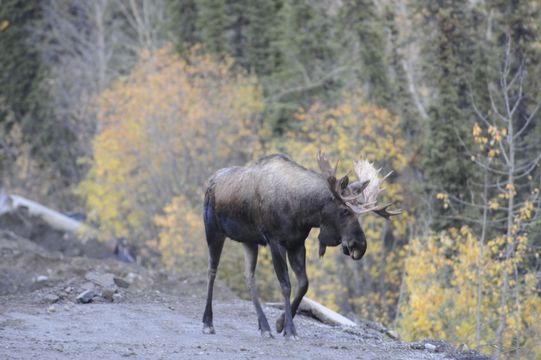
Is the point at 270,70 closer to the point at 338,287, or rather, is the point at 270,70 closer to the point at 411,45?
the point at 411,45

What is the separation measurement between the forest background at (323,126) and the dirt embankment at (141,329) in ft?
13.1

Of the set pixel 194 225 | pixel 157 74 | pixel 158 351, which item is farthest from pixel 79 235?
pixel 158 351

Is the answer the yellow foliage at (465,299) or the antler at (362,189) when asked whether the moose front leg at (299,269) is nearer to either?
the antler at (362,189)

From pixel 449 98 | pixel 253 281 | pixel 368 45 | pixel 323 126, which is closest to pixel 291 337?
pixel 253 281

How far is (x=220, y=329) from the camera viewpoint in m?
14.6

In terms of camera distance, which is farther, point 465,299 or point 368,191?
point 465,299

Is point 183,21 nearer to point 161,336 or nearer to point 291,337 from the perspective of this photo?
point 161,336

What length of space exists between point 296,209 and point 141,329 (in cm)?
265

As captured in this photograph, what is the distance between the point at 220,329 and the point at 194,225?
1966 cm

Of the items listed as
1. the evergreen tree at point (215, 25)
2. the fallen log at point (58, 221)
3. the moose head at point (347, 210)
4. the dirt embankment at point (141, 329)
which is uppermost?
the evergreen tree at point (215, 25)

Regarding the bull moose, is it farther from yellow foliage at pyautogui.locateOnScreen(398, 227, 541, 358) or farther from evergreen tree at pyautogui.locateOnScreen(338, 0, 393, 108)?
evergreen tree at pyautogui.locateOnScreen(338, 0, 393, 108)

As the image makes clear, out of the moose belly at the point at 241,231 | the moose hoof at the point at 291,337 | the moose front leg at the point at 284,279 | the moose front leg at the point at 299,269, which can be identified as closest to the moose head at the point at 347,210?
the moose front leg at the point at 299,269

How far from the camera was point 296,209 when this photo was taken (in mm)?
13203

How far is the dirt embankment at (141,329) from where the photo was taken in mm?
11969
